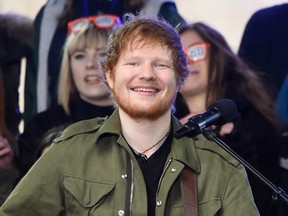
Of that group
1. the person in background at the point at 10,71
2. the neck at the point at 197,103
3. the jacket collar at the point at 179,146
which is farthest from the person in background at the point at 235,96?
the jacket collar at the point at 179,146

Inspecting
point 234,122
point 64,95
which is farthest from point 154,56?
point 64,95

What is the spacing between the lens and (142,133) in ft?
→ 6.22

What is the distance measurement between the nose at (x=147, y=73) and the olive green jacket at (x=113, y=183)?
7.6 inches

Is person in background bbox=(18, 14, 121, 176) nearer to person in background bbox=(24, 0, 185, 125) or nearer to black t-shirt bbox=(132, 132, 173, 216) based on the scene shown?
person in background bbox=(24, 0, 185, 125)

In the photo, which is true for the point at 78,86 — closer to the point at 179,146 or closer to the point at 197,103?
the point at 197,103

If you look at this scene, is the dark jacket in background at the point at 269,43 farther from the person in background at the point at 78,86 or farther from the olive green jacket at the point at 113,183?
the olive green jacket at the point at 113,183

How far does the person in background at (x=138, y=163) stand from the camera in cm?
181

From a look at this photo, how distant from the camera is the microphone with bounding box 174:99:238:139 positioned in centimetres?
167

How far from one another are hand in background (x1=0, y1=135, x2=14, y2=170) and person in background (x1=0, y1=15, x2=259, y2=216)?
4.79 feet

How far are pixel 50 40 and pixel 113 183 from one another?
1555mm

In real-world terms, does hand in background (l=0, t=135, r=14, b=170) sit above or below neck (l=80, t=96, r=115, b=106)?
below

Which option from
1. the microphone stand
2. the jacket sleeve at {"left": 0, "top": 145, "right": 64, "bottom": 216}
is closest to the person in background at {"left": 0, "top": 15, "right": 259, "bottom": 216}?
the jacket sleeve at {"left": 0, "top": 145, "right": 64, "bottom": 216}

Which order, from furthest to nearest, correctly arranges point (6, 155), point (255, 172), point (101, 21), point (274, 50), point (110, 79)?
point (6, 155) < point (101, 21) < point (274, 50) < point (110, 79) < point (255, 172)

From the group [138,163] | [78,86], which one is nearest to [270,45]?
[78,86]
